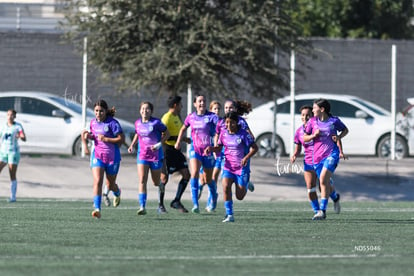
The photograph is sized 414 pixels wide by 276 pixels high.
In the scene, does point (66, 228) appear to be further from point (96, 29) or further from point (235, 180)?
point (96, 29)

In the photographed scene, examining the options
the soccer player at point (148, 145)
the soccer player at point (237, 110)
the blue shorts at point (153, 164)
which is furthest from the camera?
the blue shorts at point (153, 164)

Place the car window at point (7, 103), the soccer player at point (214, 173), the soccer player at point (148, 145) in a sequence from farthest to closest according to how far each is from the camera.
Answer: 1. the car window at point (7, 103)
2. the soccer player at point (214, 173)
3. the soccer player at point (148, 145)

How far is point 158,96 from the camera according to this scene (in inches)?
1169

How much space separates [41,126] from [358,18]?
20.0 m

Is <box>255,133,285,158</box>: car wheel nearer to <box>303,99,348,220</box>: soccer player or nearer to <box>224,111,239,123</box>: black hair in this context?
<box>303,99,348,220</box>: soccer player

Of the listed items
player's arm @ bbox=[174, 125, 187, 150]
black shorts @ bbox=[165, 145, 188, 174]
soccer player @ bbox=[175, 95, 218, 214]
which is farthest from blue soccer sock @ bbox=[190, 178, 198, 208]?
player's arm @ bbox=[174, 125, 187, 150]

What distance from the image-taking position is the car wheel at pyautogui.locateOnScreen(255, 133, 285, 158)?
1204 inches

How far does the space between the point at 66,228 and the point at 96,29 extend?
1344 cm

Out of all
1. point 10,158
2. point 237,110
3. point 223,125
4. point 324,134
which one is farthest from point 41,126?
point 324,134

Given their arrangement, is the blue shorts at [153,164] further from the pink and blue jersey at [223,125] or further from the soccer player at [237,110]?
the pink and blue jersey at [223,125]

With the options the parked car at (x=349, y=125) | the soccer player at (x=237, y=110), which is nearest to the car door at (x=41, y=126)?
the parked car at (x=349, y=125)

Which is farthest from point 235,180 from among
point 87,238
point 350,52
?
point 350,52

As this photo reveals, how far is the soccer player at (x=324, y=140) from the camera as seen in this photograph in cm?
1856

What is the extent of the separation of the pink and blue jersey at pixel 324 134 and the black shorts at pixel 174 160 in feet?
10.6
